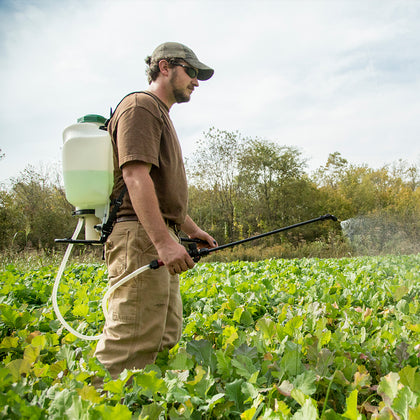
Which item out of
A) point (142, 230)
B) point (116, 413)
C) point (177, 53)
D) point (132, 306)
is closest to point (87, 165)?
point (142, 230)

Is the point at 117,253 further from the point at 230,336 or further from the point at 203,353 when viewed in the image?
the point at 230,336

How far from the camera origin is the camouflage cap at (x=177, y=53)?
7.41 ft

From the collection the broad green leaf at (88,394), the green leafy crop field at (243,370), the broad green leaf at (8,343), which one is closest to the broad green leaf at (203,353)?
the green leafy crop field at (243,370)

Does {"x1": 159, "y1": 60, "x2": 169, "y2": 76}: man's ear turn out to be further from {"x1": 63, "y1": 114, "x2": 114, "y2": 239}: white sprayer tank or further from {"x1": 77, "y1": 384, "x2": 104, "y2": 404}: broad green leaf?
{"x1": 77, "y1": 384, "x2": 104, "y2": 404}: broad green leaf

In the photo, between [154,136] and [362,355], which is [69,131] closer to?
[154,136]

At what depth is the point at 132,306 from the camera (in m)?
1.92

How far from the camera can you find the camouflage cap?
2.26m

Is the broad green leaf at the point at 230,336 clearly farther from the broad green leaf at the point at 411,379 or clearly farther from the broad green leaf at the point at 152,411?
the broad green leaf at the point at 411,379

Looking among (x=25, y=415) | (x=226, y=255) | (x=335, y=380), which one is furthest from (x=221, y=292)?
(x=226, y=255)

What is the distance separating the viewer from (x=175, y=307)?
2289 millimetres

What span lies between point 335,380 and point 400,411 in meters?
0.45

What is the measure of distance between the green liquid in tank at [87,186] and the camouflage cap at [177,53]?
2.77 feet

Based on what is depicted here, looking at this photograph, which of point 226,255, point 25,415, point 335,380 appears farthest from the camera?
point 226,255

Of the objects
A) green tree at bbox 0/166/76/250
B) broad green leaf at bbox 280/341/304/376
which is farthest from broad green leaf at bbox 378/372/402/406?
green tree at bbox 0/166/76/250
